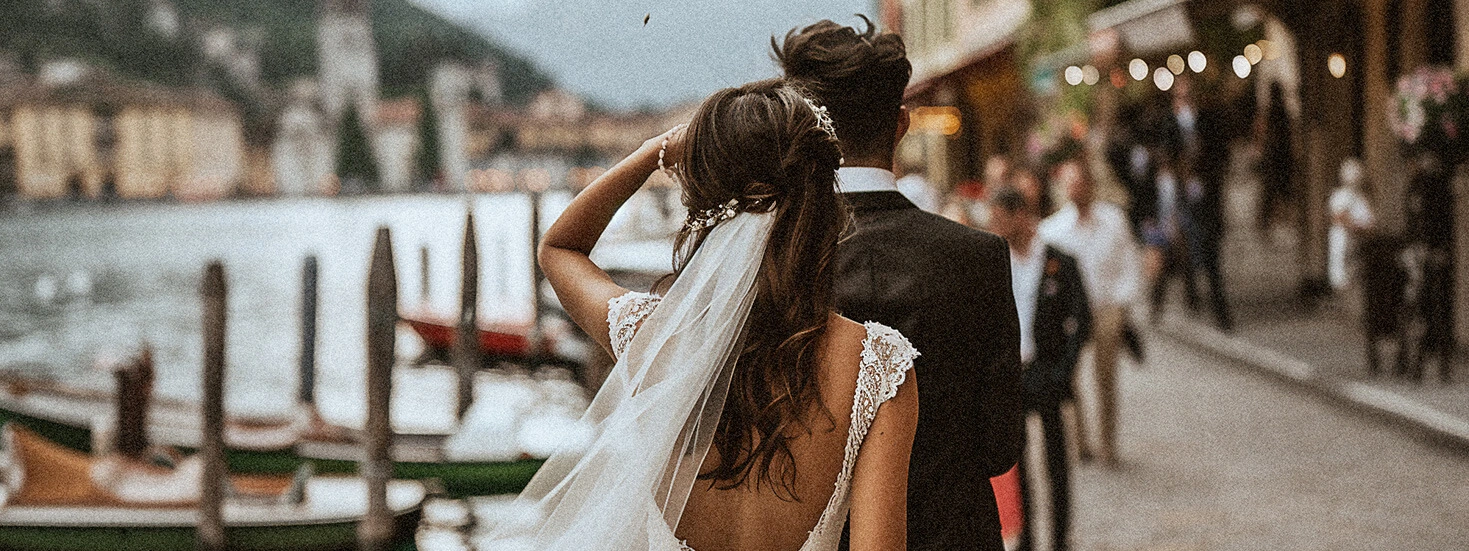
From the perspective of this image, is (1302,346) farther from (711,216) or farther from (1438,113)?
(711,216)

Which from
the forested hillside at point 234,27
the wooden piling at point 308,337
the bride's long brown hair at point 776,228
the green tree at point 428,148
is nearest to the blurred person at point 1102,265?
the bride's long brown hair at point 776,228

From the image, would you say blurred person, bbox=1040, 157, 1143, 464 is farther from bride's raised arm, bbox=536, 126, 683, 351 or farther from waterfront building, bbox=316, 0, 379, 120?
waterfront building, bbox=316, 0, 379, 120

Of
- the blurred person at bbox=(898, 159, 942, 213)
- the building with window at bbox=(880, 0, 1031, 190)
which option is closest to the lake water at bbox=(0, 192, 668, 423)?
the blurred person at bbox=(898, 159, 942, 213)

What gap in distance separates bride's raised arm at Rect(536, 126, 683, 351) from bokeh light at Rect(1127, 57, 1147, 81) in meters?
13.1

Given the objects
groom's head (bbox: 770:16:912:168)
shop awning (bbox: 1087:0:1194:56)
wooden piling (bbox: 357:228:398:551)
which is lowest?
wooden piling (bbox: 357:228:398:551)

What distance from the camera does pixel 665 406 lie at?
1954mm

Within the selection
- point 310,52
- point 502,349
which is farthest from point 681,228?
point 310,52

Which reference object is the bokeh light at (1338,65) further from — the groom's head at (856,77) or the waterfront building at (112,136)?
the waterfront building at (112,136)

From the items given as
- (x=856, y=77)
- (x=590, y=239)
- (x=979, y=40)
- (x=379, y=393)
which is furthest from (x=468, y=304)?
(x=979, y=40)

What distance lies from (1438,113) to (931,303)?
24.3ft

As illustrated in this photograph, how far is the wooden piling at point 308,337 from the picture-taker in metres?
14.5

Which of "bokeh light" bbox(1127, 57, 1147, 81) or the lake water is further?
the lake water

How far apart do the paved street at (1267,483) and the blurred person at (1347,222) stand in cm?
244

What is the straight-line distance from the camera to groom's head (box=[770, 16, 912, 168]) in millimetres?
2260
